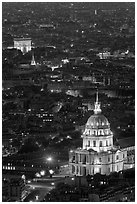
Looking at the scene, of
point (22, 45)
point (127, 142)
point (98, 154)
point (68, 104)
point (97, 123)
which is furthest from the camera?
point (22, 45)

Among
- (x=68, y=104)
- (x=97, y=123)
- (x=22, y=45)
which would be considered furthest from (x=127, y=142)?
(x=22, y=45)

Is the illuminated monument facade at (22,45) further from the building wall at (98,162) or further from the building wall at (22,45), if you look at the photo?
the building wall at (98,162)

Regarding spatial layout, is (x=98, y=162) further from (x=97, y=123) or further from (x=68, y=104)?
(x=68, y=104)

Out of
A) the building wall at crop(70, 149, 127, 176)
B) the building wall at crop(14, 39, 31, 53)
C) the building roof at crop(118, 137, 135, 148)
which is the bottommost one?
the building wall at crop(70, 149, 127, 176)

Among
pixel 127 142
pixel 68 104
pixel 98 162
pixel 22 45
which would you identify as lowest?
pixel 98 162

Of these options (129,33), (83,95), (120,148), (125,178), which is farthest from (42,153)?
(129,33)

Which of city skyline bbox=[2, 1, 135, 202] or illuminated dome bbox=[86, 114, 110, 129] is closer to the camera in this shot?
city skyline bbox=[2, 1, 135, 202]

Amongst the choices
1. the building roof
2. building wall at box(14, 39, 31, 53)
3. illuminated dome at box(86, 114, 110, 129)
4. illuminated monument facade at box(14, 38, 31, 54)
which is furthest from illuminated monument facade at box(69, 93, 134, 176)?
building wall at box(14, 39, 31, 53)

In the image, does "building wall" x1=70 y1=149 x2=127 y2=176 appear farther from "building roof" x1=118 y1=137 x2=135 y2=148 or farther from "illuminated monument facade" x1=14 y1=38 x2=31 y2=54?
"illuminated monument facade" x1=14 y1=38 x2=31 y2=54
